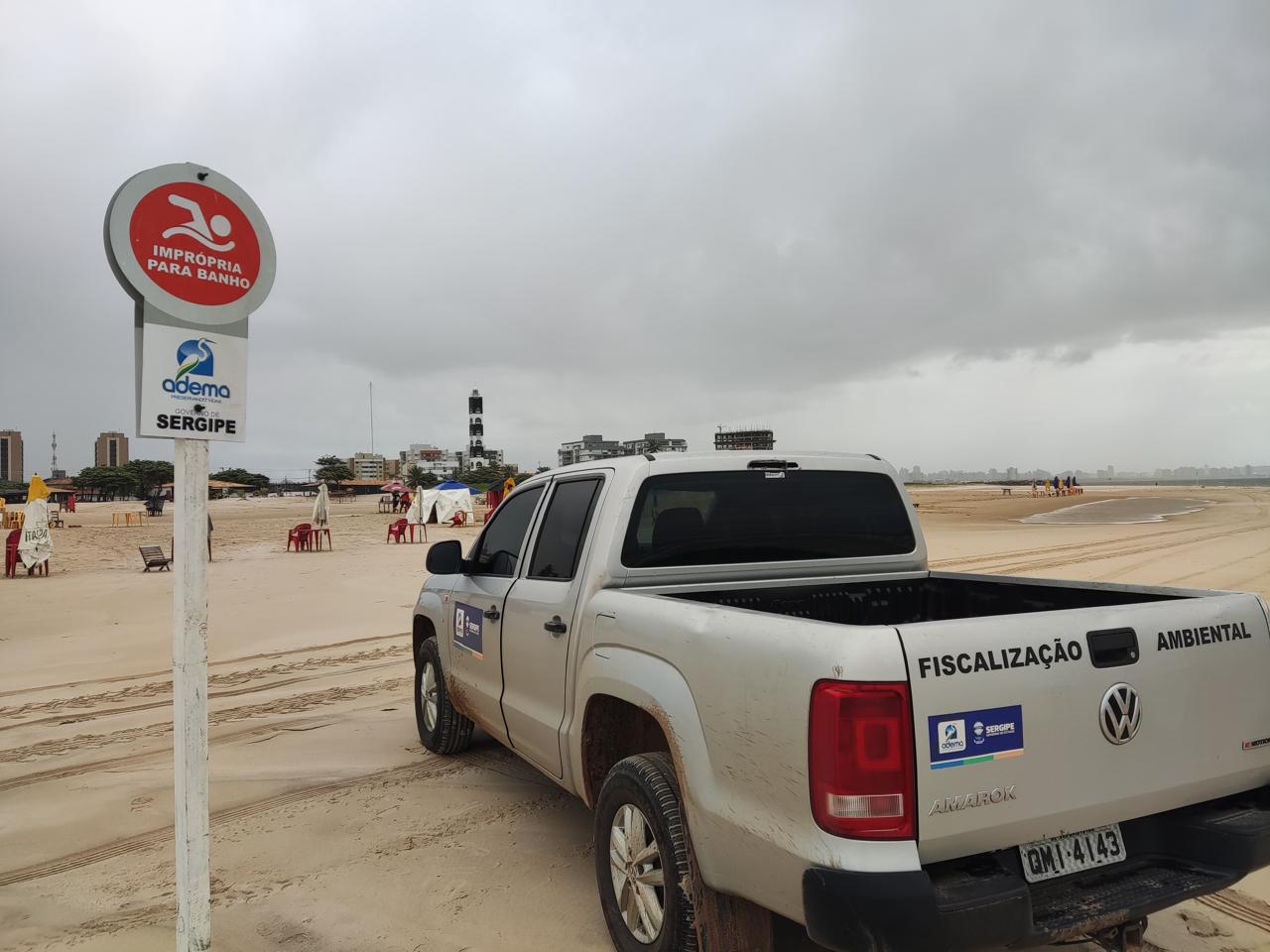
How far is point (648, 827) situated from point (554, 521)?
173cm

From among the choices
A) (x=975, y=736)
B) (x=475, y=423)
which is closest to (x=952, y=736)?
(x=975, y=736)

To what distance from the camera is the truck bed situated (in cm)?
362

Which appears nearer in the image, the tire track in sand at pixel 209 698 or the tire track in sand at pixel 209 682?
the tire track in sand at pixel 209 698

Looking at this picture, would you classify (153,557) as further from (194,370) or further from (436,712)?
(194,370)

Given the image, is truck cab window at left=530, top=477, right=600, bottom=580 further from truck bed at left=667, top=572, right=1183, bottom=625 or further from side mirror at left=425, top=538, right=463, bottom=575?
side mirror at left=425, top=538, right=463, bottom=575

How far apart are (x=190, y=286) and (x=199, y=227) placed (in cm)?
21

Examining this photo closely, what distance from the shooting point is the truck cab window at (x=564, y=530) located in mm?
3861

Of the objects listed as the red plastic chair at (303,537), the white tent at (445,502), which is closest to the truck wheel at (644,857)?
the red plastic chair at (303,537)

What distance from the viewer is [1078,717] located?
2.30m

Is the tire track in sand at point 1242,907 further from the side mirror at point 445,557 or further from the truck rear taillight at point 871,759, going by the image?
the side mirror at point 445,557

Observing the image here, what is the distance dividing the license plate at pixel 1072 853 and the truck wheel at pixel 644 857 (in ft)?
3.32

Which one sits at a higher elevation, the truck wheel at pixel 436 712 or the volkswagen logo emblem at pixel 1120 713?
the volkswagen logo emblem at pixel 1120 713

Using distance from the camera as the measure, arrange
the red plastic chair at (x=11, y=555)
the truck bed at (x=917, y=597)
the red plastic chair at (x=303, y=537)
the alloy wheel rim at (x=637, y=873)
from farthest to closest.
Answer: the red plastic chair at (x=303, y=537), the red plastic chair at (x=11, y=555), the truck bed at (x=917, y=597), the alloy wheel rim at (x=637, y=873)

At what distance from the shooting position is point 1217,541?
21094 millimetres
